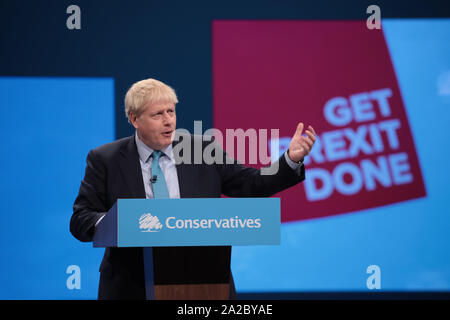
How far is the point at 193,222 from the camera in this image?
1803 mm

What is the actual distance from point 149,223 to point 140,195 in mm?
483

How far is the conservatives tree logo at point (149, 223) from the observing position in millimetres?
1771

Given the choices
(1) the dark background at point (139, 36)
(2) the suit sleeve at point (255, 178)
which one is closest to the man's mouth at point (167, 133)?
(2) the suit sleeve at point (255, 178)

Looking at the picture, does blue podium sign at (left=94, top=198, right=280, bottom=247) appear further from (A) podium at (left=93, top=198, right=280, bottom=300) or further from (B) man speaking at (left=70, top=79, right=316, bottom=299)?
(B) man speaking at (left=70, top=79, right=316, bottom=299)

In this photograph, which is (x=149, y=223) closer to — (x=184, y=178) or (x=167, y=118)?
(x=184, y=178)

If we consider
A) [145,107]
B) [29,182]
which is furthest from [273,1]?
[145,107]

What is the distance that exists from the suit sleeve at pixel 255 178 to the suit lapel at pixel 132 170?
352 mm

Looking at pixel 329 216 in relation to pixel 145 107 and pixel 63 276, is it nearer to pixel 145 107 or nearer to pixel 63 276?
pixel 63 276

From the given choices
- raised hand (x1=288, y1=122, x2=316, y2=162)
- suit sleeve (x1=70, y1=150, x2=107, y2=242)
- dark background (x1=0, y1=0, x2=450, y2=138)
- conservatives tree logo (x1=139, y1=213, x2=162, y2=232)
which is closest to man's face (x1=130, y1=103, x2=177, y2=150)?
suit sleeve (x1=70, y1=150, x2=107, y2=242)

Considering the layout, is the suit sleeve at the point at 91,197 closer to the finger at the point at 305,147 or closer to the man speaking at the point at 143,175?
the man speaking at the point at 143,175

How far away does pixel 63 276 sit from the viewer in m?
4.45

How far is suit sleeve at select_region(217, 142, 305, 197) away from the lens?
90.9 inches

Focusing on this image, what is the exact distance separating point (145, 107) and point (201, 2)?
253 centimetres

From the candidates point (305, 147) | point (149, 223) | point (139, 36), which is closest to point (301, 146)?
point (305, 147)
